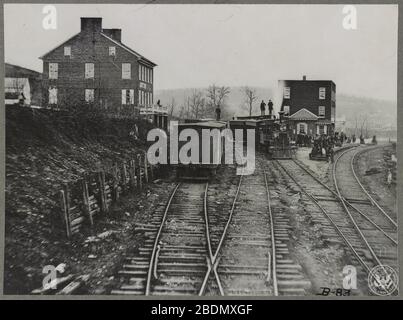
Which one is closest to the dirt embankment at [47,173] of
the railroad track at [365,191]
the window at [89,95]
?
the window at [89,95]

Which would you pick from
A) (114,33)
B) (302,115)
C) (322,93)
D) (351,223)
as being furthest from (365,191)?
(114,33)

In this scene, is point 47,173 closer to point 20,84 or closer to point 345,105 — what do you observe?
point 20,84

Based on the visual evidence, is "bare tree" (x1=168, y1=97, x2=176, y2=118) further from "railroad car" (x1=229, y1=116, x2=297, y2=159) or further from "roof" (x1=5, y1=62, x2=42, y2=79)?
"roof" (x1=5, y1=62, x2=42, y2=79)

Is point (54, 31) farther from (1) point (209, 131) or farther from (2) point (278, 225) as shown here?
(2) point (278, 225)

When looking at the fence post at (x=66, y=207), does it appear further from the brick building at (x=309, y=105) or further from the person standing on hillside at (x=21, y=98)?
the brick building at (x=309, y=105)

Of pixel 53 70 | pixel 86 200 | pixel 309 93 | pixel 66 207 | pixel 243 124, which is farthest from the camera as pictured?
pixel 243 124

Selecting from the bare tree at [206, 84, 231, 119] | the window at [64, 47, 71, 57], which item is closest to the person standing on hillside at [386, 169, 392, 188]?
the bare tree at [206, 84, 231, 119]
